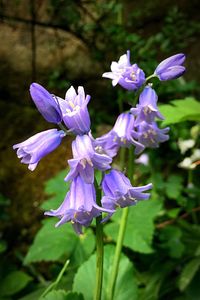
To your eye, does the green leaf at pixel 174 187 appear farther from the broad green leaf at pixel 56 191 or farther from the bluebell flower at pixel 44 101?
the bluebell flower at pixel 44 101

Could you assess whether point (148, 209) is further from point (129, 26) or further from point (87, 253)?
point (129, 26)

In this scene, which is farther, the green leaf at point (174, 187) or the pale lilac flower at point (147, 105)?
the green leaf at point (174, 187)

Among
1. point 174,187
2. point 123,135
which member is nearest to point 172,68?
point 123,135

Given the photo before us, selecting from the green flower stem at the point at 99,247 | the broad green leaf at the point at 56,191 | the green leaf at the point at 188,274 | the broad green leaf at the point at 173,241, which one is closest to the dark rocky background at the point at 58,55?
the broad green leaf at the point at 56,191

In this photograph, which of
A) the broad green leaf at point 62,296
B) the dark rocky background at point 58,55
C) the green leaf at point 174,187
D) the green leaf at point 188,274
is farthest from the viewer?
the dark rocky background at point 58,55

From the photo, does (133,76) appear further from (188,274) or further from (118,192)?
(188,274)

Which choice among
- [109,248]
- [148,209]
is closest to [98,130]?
[148,209]

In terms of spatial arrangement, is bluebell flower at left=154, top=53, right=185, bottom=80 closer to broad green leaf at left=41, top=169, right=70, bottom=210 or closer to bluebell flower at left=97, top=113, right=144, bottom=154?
bluebell flower at left=97, top=113, right=144, bottom=154
